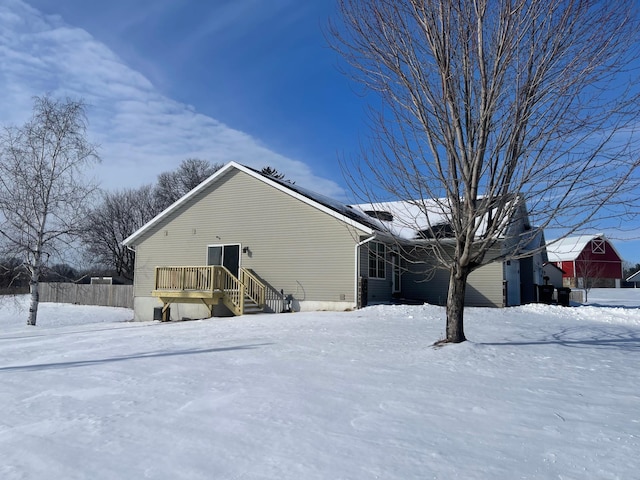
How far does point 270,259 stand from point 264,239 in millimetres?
751

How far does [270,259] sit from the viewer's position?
16500 mm

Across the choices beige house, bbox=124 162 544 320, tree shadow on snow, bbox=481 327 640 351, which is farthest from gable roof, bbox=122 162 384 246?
tree shadow on snow, bbox=481 327 640 351

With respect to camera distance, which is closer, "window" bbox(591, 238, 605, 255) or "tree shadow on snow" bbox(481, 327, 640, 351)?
"tree shadow on snow" bbox(481, 327, 640, 351)

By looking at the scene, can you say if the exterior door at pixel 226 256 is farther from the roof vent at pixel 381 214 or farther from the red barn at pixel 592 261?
the red barn at pixel 592 261

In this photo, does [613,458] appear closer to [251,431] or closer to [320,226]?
[251,431]

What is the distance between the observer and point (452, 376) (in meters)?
5.68

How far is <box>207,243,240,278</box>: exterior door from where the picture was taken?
17.4 metres

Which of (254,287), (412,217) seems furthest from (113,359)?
(254,287)

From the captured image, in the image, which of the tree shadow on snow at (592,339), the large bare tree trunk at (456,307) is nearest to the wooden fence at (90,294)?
the large bare tree trunk at (456,307)

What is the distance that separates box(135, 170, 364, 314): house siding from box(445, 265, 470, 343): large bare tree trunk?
635 centimetres

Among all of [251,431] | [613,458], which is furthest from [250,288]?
[613,458]

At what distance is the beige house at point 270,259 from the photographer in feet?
49.9

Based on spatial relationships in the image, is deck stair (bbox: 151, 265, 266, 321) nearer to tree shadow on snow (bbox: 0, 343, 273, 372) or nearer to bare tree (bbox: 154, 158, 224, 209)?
tree shadow on snow (bbox: 0, 343, 273, 372)

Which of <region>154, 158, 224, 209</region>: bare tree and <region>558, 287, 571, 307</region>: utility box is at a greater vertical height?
<region>154, 158, 224, 209</region>: bare tree
